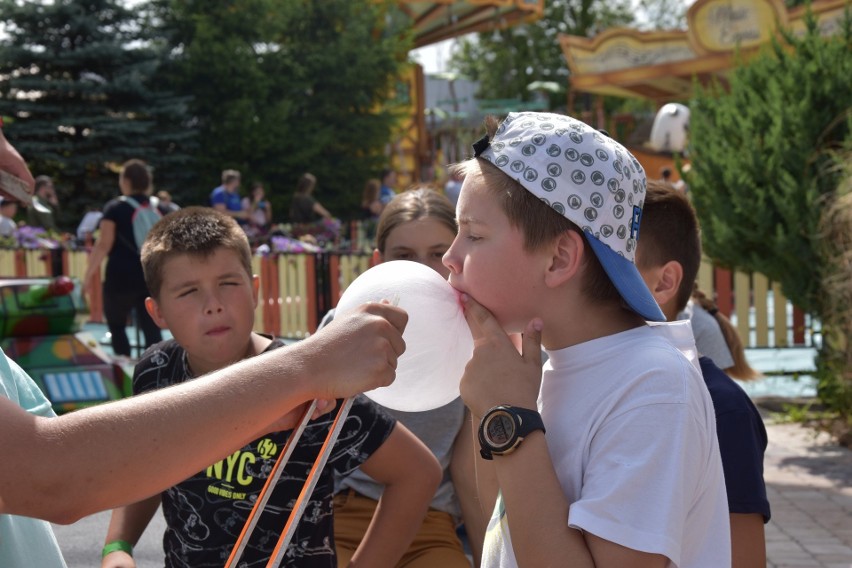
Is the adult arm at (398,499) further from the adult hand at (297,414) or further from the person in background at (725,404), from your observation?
the adult hand at (297,414)

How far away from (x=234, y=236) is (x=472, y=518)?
114cm

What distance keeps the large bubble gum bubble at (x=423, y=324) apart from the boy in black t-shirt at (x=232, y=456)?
19.0 inches

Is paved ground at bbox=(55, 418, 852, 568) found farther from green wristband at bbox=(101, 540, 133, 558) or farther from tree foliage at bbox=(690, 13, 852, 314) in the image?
green wristband at bbox=(101, 540, 133, 558)

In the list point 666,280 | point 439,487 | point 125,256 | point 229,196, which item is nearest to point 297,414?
point 666,280

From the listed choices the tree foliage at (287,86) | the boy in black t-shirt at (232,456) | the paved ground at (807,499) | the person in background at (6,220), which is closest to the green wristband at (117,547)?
the boy in black t-shirt at (232,456)

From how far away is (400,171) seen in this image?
33281 millimetres

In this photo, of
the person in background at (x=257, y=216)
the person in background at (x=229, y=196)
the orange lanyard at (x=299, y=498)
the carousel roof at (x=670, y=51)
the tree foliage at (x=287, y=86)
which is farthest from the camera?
the tree foliage at (x=287, y=86)

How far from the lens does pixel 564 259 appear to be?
1896 millimetres

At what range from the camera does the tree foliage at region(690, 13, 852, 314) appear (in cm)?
753

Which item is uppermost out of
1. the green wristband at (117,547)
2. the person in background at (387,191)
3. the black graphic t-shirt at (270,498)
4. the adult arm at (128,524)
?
the person in background at (387,191)

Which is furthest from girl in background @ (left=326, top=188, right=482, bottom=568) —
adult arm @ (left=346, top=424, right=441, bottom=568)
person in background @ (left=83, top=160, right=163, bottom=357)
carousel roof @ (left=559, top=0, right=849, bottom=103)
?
carousel roof @ (left=559, top=0, right=849, bottom=103)

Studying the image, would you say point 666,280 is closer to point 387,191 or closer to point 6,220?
point 6,220

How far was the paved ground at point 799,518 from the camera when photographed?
5.11 m

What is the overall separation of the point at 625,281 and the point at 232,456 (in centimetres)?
126
